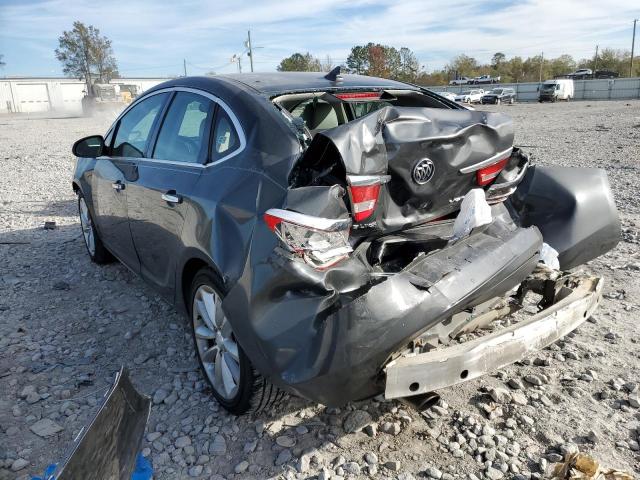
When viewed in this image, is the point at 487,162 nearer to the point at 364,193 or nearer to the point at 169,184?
the point at 364,193

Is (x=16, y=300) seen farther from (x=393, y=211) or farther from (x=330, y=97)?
(x=393, y=211)

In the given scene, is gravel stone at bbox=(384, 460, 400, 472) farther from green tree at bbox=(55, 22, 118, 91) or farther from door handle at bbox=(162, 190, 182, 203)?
green tree at bbox=(55, 22, 118, 91)

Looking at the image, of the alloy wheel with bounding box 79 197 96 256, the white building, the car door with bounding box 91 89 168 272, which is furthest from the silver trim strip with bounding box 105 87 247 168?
the white building

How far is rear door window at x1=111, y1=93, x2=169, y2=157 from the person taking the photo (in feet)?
12.5

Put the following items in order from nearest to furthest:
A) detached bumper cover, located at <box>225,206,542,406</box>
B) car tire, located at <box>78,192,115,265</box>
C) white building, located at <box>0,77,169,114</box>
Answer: detached bumper cover, located at <box>225,206,542,406</box>
car tire, located at <box>78,192,115,265</box>
white building, located at <box>0,77,169,114</box>

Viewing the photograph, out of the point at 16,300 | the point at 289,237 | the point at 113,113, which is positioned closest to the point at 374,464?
the point at 289,237

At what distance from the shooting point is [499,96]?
168ft

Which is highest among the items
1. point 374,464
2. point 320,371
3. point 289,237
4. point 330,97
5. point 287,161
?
point 330,97

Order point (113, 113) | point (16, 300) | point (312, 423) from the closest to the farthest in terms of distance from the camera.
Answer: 1. point (312, 423)
2. point (16, 300)
3. point (113, 113)

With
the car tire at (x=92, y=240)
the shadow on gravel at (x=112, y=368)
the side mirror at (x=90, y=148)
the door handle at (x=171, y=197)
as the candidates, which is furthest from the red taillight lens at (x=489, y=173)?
the car tire at (x=92, y=240)

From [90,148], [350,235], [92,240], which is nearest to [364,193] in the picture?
[350,235]

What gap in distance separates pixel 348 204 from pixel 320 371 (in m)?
0.72

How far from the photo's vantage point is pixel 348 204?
91.5 inches

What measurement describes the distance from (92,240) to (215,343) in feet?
9.65
